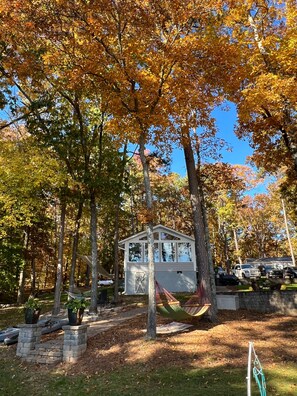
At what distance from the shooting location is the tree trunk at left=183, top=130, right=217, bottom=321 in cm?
882

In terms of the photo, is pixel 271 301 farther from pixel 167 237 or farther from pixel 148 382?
pixel 167 237

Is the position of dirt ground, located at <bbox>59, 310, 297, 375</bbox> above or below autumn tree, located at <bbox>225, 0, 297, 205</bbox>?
below

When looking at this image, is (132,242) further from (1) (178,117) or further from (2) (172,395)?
(2) (172,395)

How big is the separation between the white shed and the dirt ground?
972cm

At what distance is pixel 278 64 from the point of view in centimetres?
993

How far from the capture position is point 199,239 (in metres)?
9.26

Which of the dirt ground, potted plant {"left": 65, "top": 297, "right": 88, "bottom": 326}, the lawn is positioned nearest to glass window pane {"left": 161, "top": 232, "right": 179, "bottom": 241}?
the dirt ground

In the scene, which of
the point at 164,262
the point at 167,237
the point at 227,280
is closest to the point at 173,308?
the point at 164,262

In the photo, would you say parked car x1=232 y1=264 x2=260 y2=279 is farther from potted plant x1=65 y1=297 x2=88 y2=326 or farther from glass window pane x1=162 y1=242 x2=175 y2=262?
potted plant x1=65 y1=297 x2=88 y2=326

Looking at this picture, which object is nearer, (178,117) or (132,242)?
(178,117)

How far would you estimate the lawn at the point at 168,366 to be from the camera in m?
4.82

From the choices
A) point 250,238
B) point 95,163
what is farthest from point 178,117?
point 250,238

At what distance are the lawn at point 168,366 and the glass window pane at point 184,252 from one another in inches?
428

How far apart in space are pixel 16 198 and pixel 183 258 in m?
11.9
